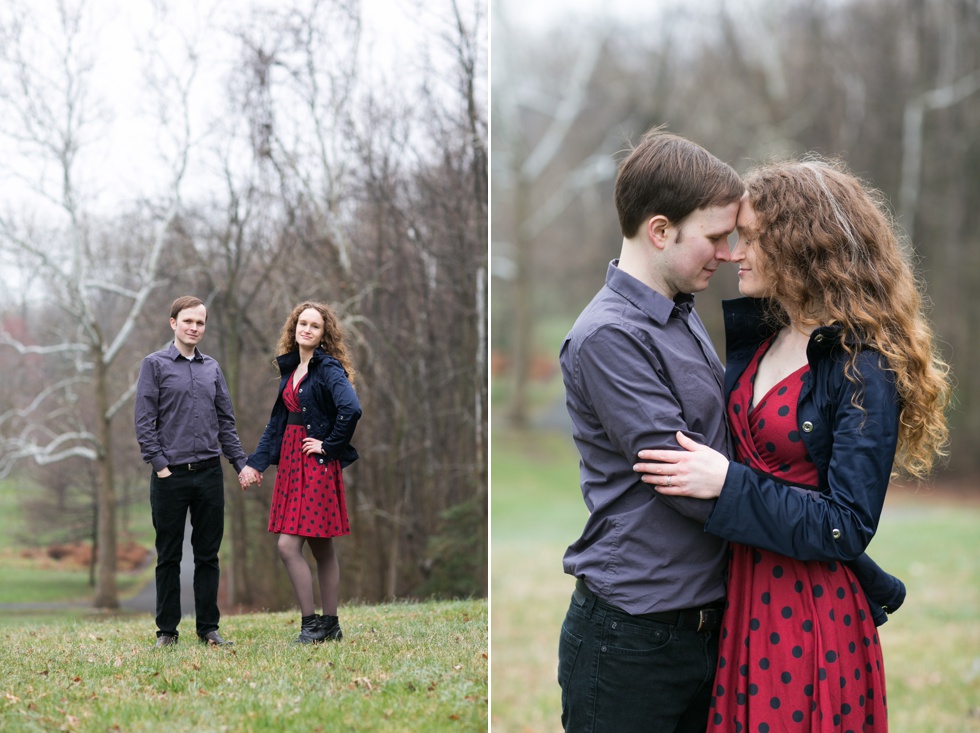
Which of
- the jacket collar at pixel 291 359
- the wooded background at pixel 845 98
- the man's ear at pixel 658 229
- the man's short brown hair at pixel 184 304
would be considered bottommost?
the jacket collar at pixel 291 359

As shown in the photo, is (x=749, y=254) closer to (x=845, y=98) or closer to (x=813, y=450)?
(x=813, y=450)

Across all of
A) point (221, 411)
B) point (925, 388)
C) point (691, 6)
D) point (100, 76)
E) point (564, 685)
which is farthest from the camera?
point (691, 6)

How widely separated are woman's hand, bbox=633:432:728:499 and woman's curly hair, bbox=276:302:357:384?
171cm

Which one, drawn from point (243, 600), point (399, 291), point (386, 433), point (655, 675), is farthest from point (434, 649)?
point (399, 291)

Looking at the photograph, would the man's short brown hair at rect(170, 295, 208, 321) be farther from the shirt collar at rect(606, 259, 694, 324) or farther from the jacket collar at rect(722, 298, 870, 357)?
the jacket collar at rect(722, 298, 870, 357)

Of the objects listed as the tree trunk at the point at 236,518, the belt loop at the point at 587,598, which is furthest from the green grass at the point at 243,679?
the belt loop at the point at 587,598

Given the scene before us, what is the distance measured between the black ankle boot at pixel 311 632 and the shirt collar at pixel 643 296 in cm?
184

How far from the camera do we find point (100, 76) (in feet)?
14.9

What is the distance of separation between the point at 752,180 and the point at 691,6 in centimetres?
2174

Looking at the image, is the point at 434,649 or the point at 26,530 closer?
the point at 434,649

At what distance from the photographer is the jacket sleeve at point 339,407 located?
12.6 feet

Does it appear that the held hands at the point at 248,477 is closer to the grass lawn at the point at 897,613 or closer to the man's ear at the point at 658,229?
the man's ear at the point at 658,229

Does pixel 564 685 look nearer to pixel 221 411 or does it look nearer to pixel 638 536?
pixel 638 536

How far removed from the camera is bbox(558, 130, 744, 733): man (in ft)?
9.11
